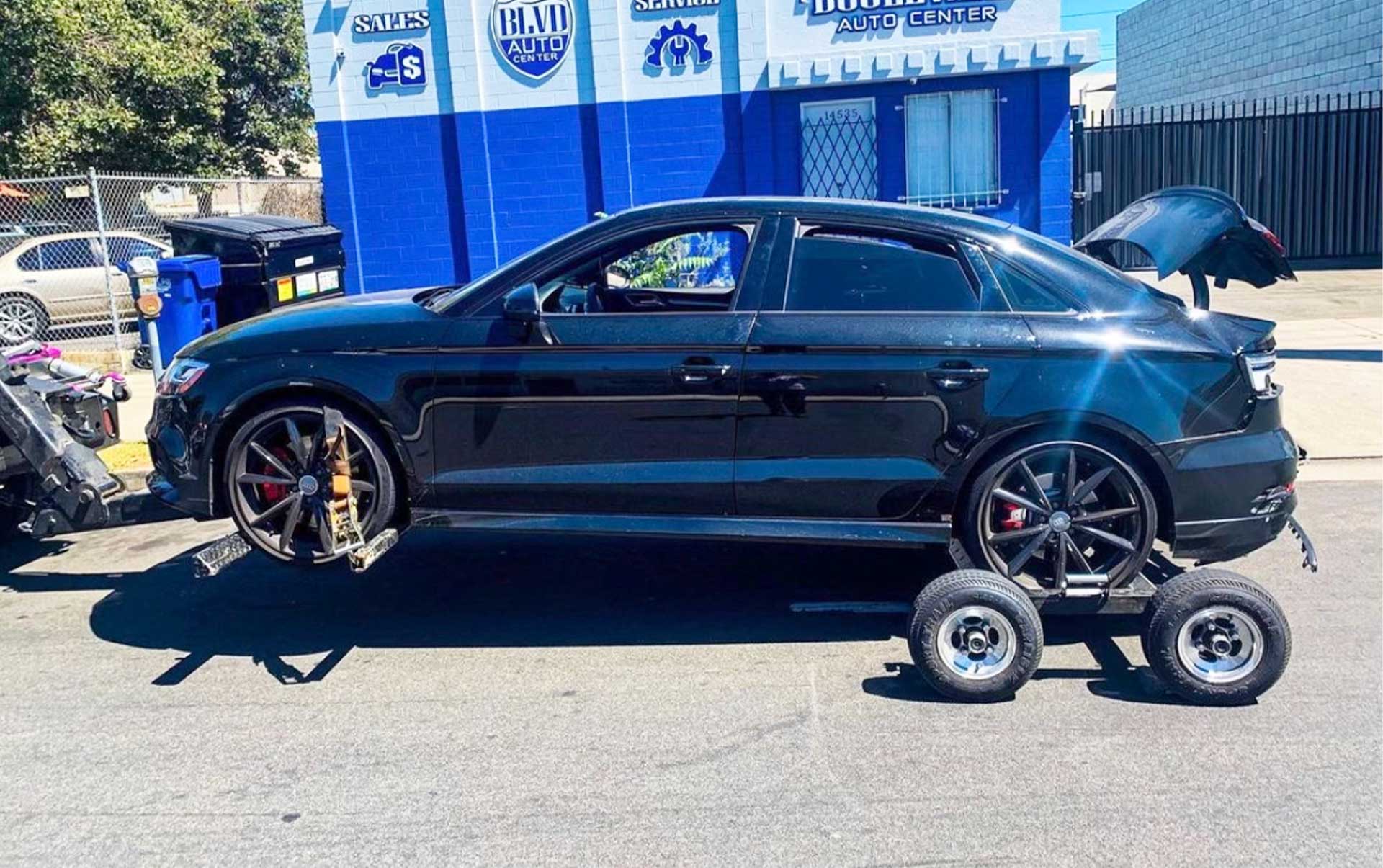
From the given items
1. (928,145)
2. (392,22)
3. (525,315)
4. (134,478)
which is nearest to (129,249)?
(392,22)

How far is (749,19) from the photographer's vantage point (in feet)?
43.5

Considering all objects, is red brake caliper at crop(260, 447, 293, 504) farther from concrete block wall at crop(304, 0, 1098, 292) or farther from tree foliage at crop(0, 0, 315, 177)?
tree foliage at crop(0, 0, 315, 177)

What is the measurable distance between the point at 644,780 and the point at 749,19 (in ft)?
35.6

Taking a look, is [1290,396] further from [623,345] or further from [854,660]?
[623,345]

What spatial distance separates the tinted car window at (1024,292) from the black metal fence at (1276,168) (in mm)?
14404

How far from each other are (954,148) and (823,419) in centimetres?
936

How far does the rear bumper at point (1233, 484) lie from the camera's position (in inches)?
189

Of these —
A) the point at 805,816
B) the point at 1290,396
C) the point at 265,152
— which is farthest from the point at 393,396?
the point at 265,152

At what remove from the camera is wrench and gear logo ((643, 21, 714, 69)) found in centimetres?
1345

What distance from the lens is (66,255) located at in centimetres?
1591

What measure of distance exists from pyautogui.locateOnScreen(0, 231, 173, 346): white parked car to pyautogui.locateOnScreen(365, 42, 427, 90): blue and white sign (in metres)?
3.85

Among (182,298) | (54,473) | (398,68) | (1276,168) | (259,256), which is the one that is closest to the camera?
(54,473)

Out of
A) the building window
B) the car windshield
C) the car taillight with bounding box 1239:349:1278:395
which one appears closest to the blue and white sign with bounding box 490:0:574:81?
the building window

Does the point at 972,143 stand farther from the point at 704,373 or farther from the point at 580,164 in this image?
the point at 704,373
